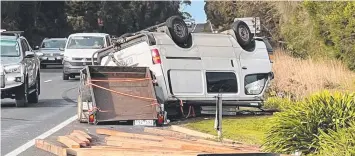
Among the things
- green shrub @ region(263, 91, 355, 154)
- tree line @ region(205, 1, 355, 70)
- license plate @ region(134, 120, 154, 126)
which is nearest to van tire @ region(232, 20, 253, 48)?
license plate @ region(134, 120, 154, 126)

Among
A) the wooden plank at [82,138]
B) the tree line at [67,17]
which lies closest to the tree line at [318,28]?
the wooden plank at [82,138]

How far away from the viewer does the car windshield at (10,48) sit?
18562 mm

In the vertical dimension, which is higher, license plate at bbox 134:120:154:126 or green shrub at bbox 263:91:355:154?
green shrub at bbox 263:91:355:154

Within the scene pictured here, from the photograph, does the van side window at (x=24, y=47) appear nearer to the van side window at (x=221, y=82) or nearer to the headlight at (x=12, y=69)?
the headlight at (x=12, y=69)

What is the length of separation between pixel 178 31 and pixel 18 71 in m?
5.55

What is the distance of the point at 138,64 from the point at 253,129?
317 centimetres

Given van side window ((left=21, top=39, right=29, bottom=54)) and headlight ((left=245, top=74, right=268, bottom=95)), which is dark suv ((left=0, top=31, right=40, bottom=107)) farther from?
headlight ((left=245, top=74, right=268, bottom=95))

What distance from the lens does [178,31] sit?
14.1 meters

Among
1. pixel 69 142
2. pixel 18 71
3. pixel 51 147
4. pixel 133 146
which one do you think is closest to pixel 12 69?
pixel 18 71

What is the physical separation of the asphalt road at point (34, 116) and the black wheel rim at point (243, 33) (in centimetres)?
421

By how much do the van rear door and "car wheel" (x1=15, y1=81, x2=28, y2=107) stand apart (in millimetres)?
6327

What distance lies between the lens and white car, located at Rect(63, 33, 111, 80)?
28609mm

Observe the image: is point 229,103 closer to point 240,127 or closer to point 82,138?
point 240,127

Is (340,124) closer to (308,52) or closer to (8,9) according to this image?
(308,52)
